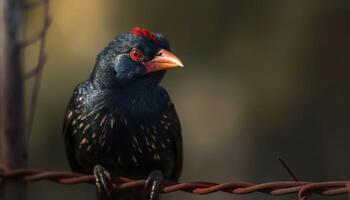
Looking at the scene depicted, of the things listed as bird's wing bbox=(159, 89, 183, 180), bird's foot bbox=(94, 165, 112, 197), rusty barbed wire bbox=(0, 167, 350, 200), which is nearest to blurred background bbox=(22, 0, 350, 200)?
bird's wing bbox=(159, 89, 183, 180)

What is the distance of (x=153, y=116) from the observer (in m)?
5.16

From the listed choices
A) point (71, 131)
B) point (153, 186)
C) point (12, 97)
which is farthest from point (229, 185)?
point (71, 131)

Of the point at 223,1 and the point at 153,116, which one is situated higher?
the point at 223,1

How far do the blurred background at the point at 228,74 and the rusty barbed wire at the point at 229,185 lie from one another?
15.1ft

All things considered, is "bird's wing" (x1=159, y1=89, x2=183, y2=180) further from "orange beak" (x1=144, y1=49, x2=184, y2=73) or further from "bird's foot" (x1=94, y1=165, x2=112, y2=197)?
"bird's foot" (x1=94, y1=165, x2=112, y2=197)

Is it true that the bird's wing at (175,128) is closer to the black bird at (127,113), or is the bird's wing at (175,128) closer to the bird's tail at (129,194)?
the black bird at (127,113)

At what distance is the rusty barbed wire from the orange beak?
582 millimetres

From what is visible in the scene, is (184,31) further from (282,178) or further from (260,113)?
(282,178)

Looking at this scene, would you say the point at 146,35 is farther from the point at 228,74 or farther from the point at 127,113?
the point at 228,74

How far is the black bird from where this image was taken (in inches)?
200

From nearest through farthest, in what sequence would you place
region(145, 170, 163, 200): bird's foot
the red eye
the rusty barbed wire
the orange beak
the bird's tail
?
the rusty barbed wire → region(145, 170, 163, 200): bird's foot → the orange beak → the red eye → the bird's tail

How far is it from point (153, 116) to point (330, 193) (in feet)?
4.67

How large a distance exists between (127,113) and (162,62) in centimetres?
29

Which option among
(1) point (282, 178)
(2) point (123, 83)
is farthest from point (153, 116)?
(1) point (282, 178)
